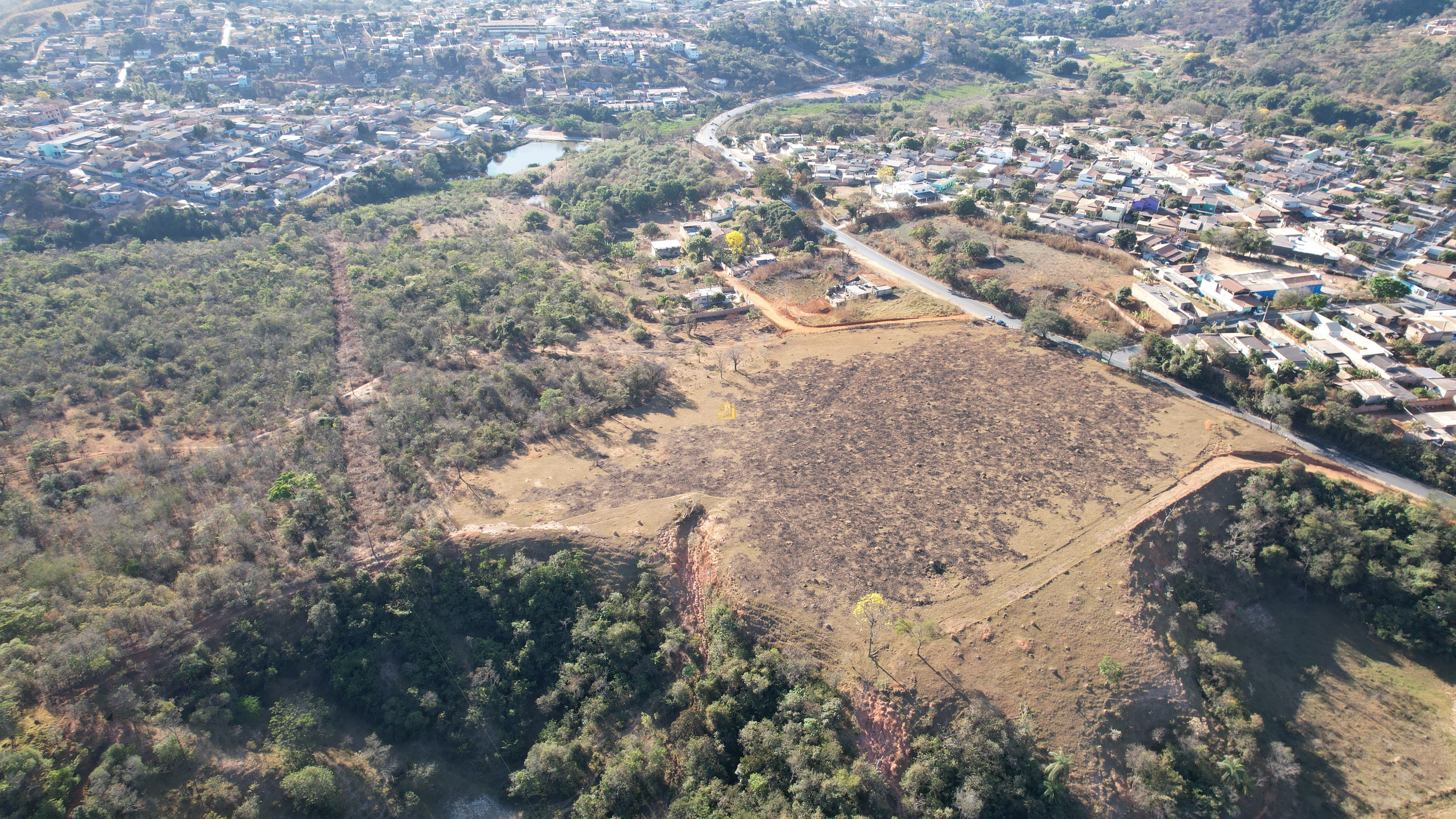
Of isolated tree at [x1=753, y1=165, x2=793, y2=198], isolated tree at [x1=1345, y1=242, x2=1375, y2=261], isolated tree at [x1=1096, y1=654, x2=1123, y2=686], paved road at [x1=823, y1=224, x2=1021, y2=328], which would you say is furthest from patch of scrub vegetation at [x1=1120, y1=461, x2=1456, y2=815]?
isolated tree at [x1=753, y1=165, x2=793, y2=198]

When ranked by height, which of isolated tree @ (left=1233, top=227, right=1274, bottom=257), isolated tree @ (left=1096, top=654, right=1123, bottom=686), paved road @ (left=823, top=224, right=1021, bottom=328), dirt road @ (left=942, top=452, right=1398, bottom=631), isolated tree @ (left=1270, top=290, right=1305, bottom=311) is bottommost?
isolated tree @ (left=1096, top=654, right=1123, bottom=686)

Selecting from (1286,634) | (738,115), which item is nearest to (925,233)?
(1286,634)

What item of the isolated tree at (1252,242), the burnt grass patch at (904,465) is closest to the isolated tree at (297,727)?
the burnt grass patch at (904,465)

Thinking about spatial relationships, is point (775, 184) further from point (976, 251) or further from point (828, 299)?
point (976, 251)

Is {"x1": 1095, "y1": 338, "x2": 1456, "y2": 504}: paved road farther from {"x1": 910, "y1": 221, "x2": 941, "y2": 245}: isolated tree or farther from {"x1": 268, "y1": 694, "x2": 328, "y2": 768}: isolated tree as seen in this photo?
{"x1": 268, "y1": 694, "x2": 328, "y2": 768}: isolated tree

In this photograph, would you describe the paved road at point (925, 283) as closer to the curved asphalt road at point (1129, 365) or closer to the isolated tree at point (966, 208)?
the curved asphalt road at point (1129, 365)
